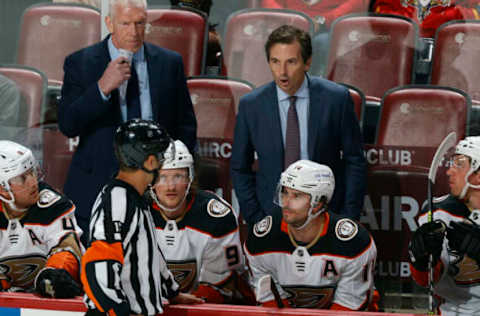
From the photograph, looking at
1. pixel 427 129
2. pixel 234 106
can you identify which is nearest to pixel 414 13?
pixel 427 129

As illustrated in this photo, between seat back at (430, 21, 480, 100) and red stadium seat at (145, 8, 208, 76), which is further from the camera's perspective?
red stadium seat at (145, 8, 208, 76)

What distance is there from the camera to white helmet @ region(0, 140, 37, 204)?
3049 mm

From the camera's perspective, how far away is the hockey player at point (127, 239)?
2100 mm

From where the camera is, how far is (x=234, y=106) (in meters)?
3.73

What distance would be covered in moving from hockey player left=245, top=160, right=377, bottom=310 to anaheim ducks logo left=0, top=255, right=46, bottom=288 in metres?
0.86

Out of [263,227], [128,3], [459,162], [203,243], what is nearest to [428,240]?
[459,162]

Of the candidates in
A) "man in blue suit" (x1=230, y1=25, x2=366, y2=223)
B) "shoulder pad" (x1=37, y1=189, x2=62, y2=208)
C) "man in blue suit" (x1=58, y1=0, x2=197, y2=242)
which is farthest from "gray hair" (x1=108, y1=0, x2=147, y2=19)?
"shoulder pad" (x1=37, y1=189, x2=62, y2=208)

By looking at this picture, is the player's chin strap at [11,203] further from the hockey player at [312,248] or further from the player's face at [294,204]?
the player's face at [294,204]

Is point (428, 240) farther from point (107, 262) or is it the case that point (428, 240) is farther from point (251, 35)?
point (251, 35)

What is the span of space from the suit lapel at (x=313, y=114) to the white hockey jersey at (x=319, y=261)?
11.8 inches

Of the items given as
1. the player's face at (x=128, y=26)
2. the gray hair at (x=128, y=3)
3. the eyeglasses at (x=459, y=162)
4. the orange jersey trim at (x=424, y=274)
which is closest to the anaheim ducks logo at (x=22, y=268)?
the player's face at (x=128, y=26)

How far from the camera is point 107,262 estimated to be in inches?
82.5

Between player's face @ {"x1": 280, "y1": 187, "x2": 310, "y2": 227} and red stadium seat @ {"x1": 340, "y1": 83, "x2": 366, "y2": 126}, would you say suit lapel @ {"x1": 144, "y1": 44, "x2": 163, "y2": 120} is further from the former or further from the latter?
red stadium seat @ {"x1": 340, "y1": 83, "x2": 366, "y2": 126}

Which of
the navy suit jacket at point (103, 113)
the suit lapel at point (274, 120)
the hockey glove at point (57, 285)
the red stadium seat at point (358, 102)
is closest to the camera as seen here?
the hockey glove at point (57, 285)
